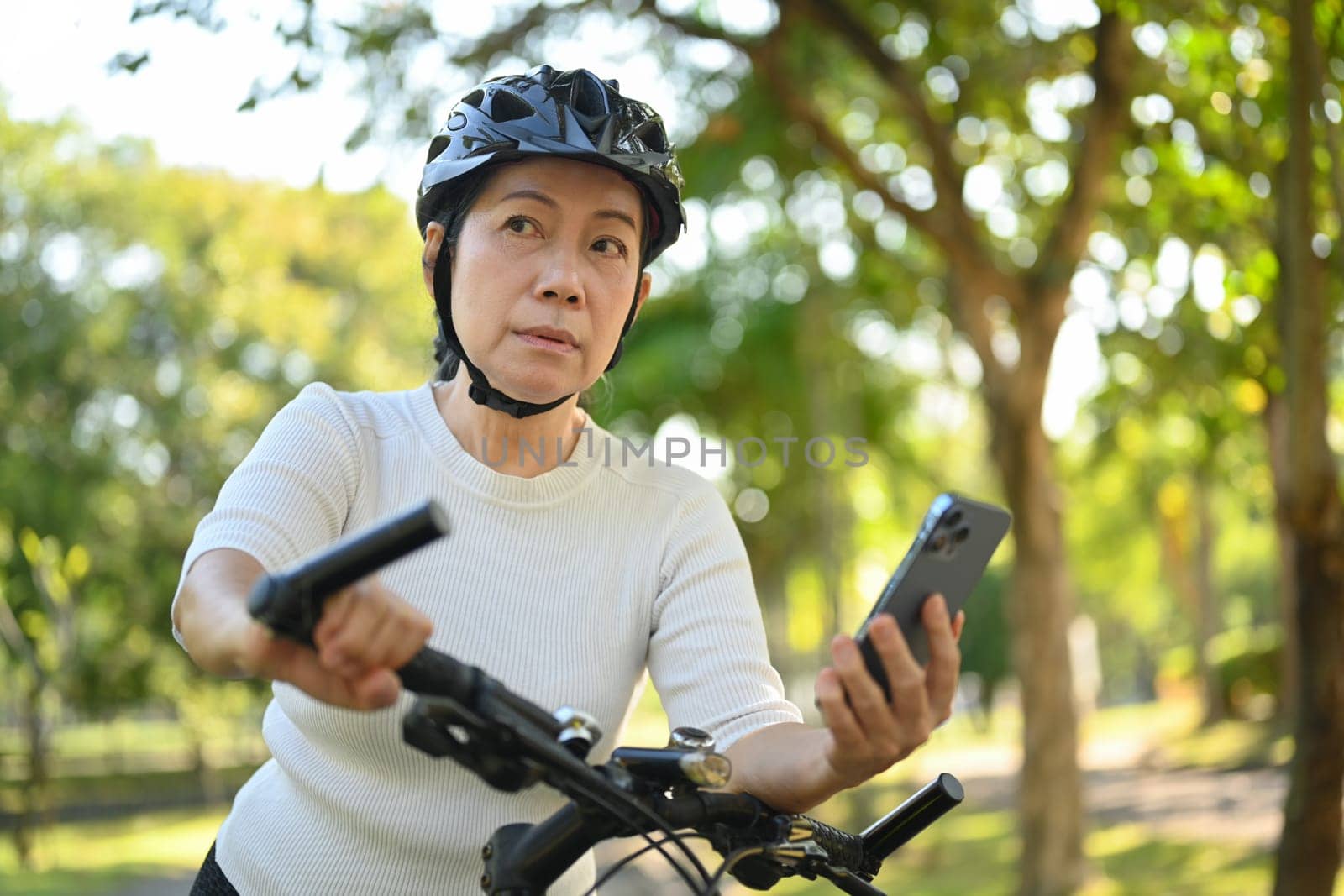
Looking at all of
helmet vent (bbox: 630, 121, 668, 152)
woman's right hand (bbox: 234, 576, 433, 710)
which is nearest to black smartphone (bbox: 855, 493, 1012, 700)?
woman's right hand (bbox: 234, 576, 433, 710)

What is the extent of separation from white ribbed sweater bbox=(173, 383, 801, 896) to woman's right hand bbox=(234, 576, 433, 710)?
53cm

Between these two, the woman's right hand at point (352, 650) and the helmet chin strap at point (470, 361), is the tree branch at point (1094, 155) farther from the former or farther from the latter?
the woman's right hand at point (352, 650)

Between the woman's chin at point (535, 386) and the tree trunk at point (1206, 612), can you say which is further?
the tree trunk at point (1206, 612)

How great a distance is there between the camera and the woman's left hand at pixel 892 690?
1.61 m

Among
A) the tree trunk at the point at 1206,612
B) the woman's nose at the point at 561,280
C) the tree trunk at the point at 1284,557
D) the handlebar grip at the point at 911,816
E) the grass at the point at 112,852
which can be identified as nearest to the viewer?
the handlebar grip at the point at 911,816

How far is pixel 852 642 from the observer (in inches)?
64.1

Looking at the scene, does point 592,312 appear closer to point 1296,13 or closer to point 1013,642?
point 1296,13

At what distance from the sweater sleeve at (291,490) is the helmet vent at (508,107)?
58 cm

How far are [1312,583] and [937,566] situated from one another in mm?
5354

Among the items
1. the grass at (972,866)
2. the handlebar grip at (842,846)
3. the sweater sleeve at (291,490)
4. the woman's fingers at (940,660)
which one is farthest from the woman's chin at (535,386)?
the grass at (972,866)

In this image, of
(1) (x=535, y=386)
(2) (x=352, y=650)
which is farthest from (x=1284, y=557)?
(2) (x=352, y=650)

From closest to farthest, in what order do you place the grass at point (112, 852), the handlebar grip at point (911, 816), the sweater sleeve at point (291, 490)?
the sweater sleeve at point (291, 490), the handlebar grip at point (911, 816), the grass at point (112, 852)

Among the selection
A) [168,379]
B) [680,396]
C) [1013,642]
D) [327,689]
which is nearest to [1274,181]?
[1013,642]

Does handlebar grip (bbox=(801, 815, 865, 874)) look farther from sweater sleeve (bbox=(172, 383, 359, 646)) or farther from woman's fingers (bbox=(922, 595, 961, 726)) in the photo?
sweater sleeve (bbox=(172, 383, 359, 646))
